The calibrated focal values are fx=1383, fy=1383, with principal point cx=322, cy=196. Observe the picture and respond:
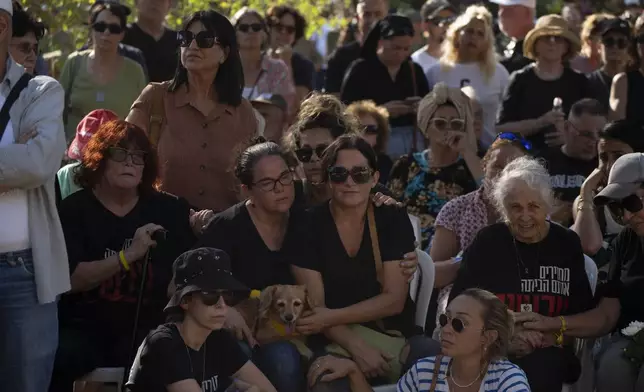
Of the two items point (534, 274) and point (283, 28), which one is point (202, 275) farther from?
point (283, 28)

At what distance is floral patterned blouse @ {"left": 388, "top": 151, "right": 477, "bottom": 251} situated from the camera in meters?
8.18

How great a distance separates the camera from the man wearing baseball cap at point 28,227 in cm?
580

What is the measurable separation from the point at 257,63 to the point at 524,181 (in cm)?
360

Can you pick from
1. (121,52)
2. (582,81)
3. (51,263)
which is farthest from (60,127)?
(582,81)

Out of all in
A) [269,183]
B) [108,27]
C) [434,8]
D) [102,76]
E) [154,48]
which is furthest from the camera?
[434,8]

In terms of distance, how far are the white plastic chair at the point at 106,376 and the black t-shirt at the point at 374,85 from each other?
158 inches

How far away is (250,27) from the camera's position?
32.0ft

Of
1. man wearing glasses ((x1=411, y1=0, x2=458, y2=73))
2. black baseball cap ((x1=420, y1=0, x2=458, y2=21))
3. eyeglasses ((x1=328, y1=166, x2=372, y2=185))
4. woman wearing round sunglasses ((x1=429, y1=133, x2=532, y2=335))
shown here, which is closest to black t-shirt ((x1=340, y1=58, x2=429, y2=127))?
man wearing glasses ((x1=411, y1=0, x2=458, y2=73))

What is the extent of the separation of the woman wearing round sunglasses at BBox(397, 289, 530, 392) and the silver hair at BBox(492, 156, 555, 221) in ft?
2.98

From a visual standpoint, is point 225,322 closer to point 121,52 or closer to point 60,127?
point 60,127

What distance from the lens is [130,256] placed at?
646cm

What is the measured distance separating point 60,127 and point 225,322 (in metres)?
1.15

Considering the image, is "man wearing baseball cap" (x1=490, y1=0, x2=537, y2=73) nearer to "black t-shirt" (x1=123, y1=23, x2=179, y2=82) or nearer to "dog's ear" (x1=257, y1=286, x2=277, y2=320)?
"black t-shirt" (x1=123, y1=23, x2=179, y2=82)

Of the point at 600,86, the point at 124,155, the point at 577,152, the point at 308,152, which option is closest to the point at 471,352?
the point at 308,152
